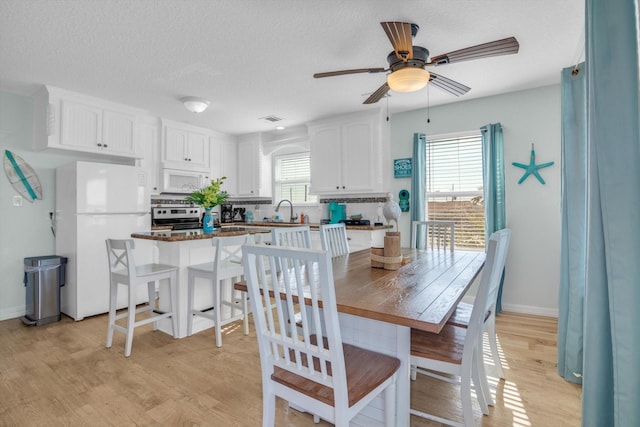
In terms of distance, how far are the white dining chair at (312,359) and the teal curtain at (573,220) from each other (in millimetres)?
1555

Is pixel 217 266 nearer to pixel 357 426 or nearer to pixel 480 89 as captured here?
pixel 357 426

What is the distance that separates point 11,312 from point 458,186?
5399 mm

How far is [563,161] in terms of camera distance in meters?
2.21

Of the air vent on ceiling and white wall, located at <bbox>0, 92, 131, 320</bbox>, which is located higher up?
the air vent on ceiling

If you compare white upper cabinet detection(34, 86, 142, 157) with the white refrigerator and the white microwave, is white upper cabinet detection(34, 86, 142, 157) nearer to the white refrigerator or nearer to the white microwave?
the white refrigerator

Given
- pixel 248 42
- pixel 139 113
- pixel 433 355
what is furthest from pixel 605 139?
pixel 139 113

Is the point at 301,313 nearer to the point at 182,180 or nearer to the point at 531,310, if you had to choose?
the point at 531,310

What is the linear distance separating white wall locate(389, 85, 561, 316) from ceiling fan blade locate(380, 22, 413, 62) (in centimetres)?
227

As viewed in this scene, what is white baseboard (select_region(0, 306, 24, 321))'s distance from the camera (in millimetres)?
3375

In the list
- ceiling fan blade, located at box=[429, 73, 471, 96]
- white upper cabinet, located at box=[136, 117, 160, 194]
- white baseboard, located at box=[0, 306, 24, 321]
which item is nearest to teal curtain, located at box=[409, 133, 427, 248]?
ceiling fan blade, located at box=[429, 73, 471, 96]

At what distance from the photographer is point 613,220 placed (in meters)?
1.01

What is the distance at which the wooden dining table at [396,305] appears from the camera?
1172mm

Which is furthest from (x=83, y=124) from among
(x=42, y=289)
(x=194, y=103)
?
(x=42, y=289)

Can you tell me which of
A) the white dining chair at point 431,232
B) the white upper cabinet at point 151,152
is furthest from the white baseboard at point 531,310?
the white upper cabinet at point 151,152
